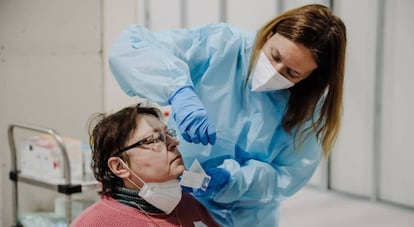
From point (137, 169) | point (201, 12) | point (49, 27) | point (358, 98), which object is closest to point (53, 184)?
point (49, 27)

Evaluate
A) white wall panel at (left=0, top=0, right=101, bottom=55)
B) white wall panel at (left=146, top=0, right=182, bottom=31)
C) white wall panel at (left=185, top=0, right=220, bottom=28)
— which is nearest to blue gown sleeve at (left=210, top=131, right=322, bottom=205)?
white wall panel at (left=185, top=0, right=220, bottom=28)

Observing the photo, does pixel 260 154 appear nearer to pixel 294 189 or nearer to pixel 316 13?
pixel 294 189

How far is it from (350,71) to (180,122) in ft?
4.71

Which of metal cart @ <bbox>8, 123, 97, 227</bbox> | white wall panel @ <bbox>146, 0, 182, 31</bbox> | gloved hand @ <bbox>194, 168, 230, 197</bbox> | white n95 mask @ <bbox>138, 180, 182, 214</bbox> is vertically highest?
white wall panel @ <bbox>146, 0, 182, 31</bbox>

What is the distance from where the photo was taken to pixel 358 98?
237 cm

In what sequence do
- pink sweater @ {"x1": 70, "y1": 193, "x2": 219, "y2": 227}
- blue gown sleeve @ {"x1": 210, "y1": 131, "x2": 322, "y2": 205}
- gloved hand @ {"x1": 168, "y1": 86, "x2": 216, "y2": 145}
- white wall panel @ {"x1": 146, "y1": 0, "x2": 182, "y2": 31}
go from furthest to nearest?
white wall panel @ {"x1": 146, "y1": 0, "x2": 182, "y2": 31} → blue gown sleeve @ {"x1": 210, "y1": 131, "x2": 322, "y2": 205} → pink sweater @ {"x1": 70, "y1": 193, "x2": 219, "y2": 227} → gloved hand @ {"x1": 168, "y1": 86, "x2": 216, "y2": 145}

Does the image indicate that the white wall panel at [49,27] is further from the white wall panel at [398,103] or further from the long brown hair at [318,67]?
the long brown hair at [318,67]

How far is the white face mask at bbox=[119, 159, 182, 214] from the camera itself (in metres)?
1.31

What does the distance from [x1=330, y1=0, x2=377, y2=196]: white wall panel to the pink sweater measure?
1.18m

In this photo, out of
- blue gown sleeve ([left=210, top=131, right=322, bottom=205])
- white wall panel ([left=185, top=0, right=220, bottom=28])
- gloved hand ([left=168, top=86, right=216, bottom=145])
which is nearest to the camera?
gloved hand ([left=168, top=86, right=216, bottom=145])

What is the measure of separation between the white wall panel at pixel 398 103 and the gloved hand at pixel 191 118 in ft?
4.24

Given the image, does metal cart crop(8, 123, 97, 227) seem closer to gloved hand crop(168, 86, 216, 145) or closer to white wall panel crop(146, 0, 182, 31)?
white wall panel crop(146, 0, 182, 31)

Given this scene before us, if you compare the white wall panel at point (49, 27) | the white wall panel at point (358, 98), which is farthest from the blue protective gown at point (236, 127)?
the white wall panel at point (49, 27)

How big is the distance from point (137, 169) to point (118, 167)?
48 mm
